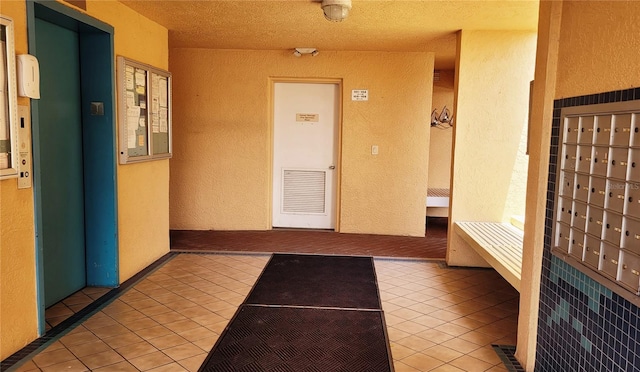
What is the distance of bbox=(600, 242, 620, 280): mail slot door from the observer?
6.20ft

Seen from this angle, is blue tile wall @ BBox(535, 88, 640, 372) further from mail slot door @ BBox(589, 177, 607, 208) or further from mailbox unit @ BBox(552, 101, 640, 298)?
mail slot door @ BBox(589, 177, 607, 208)

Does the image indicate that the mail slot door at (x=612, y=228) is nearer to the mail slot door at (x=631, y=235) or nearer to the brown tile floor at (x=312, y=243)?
the mail slot door at (x=631, y=235)

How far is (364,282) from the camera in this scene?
434 centimetres

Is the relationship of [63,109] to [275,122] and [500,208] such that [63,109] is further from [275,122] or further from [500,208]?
[500,208]

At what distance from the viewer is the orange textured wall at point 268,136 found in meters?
6.20

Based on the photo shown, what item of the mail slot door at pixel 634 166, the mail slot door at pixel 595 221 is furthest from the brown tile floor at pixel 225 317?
the mail slot door at pixel 634 166

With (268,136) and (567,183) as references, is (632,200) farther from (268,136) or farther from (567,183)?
(268,136)

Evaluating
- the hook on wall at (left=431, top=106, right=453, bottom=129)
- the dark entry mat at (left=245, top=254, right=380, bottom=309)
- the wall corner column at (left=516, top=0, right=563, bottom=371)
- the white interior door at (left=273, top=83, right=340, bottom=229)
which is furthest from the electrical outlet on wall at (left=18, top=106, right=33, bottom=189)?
the hook on wall at (left=431, top=106, right=453, bottom=129)

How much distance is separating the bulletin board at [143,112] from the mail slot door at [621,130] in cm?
364

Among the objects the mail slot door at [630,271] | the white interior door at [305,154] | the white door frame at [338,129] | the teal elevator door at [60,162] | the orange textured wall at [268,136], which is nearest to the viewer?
the mail slot door at [630,271]

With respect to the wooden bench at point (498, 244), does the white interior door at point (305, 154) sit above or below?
above

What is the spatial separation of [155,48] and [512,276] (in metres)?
3.96

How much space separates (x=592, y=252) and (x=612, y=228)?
20 centimetres

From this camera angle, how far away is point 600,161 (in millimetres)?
2016
